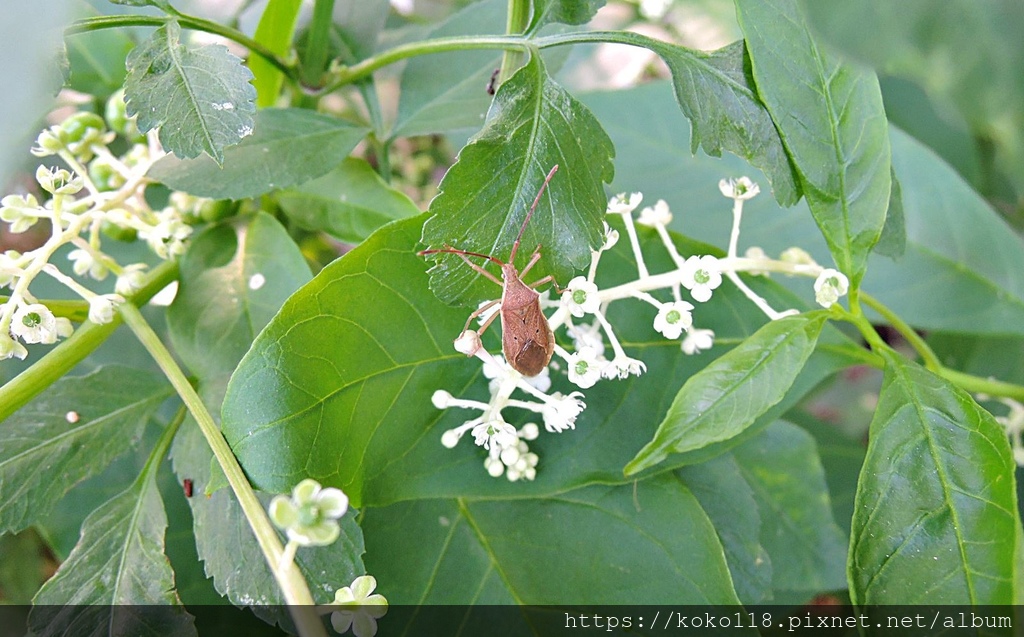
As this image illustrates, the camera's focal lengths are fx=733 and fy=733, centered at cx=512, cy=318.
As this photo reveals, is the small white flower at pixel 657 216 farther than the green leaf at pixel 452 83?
No

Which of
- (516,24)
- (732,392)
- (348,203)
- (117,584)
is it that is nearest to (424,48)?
(516,24)

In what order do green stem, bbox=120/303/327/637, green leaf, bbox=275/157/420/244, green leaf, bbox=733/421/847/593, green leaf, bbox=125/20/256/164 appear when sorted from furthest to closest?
green leaf, bbox=733/421/847/593 → green leaf, bbox=275/157/420/244 → green leaf, bbox=125/20/256/164 → green stem, bbox=120/303/327/637

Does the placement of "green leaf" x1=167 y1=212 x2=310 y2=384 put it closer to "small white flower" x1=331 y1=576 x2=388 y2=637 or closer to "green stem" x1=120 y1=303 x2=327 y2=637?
"green stem" x1=120 y1=303 x2=327 y2=637

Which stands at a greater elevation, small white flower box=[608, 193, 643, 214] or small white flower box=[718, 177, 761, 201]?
small white flower box=[608, 193, 643, 214]

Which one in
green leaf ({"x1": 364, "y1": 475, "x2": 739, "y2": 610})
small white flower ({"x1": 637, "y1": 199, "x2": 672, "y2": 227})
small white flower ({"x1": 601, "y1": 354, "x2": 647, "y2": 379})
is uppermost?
small white flower ({"x1": 637, "y1": 199, "x2": 672, "y2": 227})

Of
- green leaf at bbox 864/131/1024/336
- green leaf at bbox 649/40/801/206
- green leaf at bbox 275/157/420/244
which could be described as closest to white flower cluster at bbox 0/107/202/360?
green leaf at bbox 275/157/420/244

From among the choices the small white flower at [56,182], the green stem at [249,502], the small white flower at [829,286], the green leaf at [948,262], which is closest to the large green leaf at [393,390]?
the green stem at [249,502]

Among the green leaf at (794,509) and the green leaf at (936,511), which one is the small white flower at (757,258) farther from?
the green leaf at (794,509)
